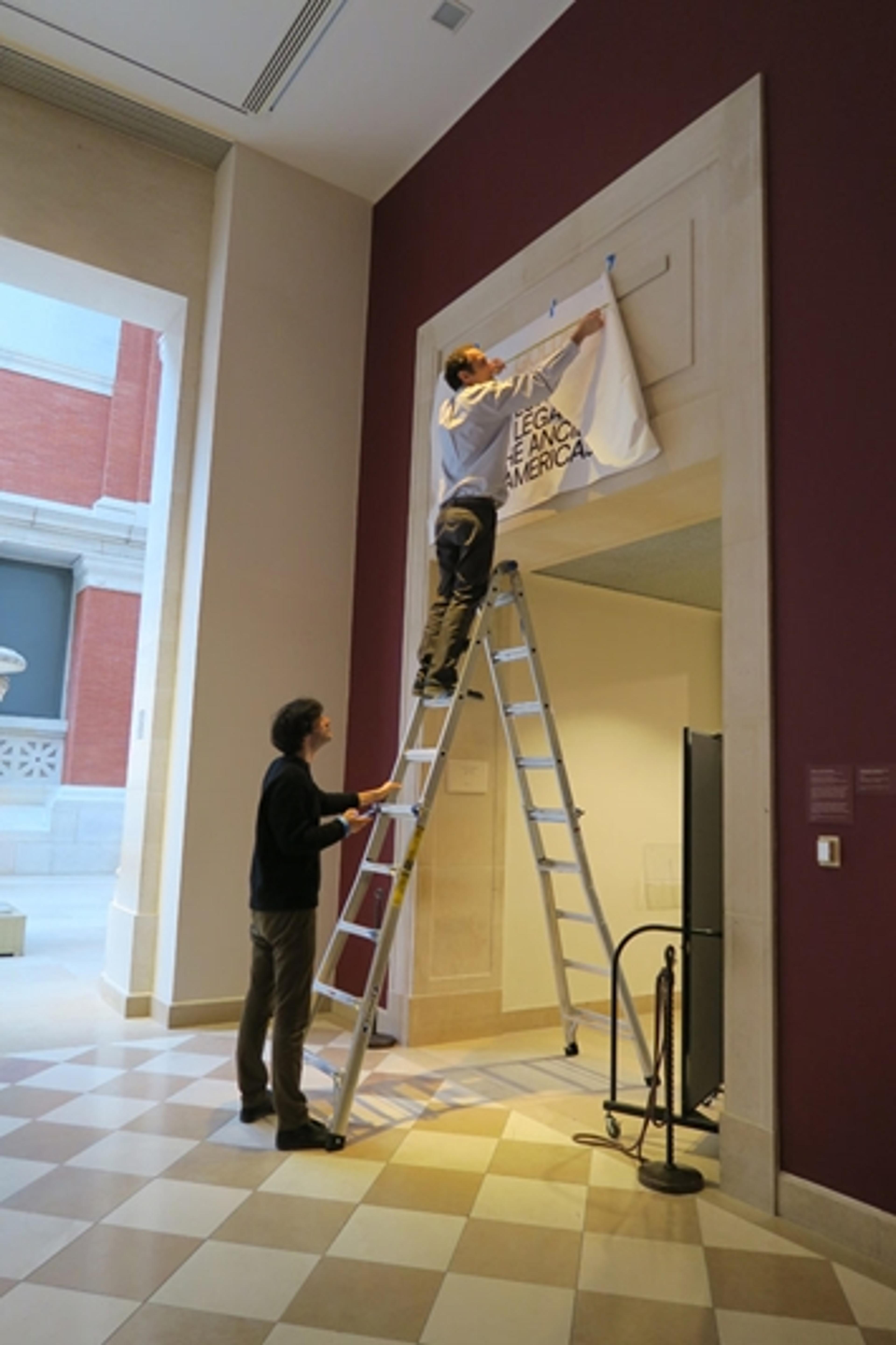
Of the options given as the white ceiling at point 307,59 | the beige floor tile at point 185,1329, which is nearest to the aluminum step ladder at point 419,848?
the beige floor tile at point 185,1329

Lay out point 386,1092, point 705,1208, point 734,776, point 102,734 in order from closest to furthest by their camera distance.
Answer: point 705,1208 < point 734,776 < point 386,1092 < point 102,734

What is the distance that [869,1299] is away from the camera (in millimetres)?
2113

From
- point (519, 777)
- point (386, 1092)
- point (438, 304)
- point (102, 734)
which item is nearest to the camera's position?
point (386, 1092)

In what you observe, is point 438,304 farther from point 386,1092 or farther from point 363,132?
point 386,1092

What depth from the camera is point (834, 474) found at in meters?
2.64

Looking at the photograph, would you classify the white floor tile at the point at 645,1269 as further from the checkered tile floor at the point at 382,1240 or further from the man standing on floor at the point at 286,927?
the man standing on floor at the point at 286,927

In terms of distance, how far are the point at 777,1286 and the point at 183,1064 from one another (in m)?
2.49

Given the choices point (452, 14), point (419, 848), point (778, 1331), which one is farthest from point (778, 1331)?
point (452, 14)

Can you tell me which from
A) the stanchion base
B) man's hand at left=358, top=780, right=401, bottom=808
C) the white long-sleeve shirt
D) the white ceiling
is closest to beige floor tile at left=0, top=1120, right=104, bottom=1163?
man's hand at left=358, top=780, right=401, bottom=808

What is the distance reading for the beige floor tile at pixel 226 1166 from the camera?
2.65 metres

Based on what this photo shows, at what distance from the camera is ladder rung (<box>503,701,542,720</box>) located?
11.9 feet

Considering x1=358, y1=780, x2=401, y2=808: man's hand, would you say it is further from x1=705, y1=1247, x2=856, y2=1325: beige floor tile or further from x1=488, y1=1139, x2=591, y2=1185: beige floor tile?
x1=705, y1=1247, x2=856, y2=1325: beige floor tile

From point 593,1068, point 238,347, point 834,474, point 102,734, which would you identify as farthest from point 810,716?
point 102,734

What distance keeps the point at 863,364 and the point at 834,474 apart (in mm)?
316
